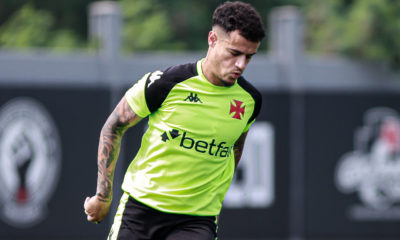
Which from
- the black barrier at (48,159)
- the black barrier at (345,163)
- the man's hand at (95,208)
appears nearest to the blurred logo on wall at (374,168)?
the black barrier at (345,163)

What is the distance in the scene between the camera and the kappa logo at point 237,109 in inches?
203

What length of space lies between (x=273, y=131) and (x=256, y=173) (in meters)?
0.79

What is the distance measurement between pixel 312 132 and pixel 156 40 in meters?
5.27

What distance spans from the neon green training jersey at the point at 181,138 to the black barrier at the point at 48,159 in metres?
7.09

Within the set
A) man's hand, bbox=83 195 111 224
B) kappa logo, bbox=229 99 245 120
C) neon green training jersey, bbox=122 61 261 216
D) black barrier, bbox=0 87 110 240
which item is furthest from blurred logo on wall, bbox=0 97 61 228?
kappa logo, bbox=229 99 245 120

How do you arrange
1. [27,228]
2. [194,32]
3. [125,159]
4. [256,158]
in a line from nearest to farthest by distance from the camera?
1. [27,228]
2. [125,159]
3. [256,158]
4. [194,32]

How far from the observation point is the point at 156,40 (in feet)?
58.9

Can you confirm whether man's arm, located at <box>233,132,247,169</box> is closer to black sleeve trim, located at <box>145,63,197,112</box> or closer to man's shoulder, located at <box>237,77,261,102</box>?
man's shoulder, located at <box>237,77,261,102</box>

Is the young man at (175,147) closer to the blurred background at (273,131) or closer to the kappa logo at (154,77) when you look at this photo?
the kappa logo at (154,77)

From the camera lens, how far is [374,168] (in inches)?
556

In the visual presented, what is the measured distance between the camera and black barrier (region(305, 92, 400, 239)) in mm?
14000

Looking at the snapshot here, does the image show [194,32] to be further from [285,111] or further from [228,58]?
[228,58]

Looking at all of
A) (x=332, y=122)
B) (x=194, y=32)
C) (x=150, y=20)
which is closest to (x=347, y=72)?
(x=332, y=122)

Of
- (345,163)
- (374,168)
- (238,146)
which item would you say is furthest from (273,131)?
(238,146)
